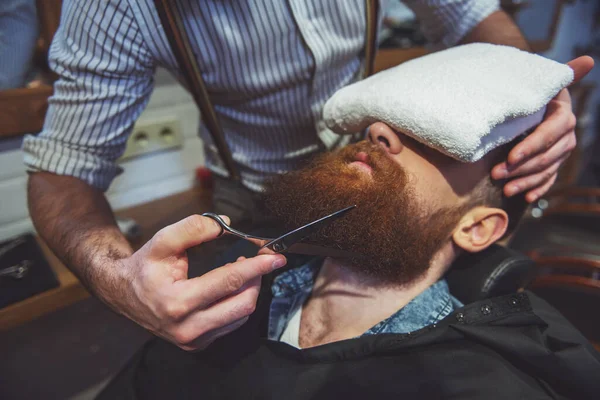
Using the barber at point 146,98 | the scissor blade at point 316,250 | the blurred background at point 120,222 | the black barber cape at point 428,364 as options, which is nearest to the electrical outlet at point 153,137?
the blurred background at point 120,222

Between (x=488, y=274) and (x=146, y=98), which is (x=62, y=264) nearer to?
(x=146, y=98)

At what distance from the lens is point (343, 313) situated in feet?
2.88

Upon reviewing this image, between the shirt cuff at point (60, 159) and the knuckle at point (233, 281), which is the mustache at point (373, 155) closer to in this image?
the knuckle at point (233, 281)

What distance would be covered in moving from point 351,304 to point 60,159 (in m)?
0.72

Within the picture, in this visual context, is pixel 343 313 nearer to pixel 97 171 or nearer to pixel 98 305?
pixel 97 171

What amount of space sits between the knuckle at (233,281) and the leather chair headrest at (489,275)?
0.55 meters

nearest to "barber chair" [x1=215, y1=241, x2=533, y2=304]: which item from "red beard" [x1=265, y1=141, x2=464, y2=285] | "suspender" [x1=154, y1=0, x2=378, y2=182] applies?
"red beard" [x1=265, y1=141, x2=464, y2=285]

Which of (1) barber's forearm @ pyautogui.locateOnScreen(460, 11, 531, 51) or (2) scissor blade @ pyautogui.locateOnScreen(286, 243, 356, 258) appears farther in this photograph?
(1) barber's forearm @ pyautogui.locateOnScreen(460, 11, 531, 51)

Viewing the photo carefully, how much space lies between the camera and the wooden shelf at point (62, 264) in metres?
0.94

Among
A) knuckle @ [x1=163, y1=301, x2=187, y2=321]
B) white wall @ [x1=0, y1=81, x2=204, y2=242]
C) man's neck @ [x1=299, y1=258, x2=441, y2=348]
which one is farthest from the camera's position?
white wall @ [x1=0, y1=81, x2=204, y2=242]

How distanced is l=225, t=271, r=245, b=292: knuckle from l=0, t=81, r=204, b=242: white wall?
1.08 metres

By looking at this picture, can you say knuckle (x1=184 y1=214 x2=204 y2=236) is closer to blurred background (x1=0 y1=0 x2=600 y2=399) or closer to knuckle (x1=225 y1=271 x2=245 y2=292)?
knuckle (x1=225 y1=271 x2=245 y2=292)

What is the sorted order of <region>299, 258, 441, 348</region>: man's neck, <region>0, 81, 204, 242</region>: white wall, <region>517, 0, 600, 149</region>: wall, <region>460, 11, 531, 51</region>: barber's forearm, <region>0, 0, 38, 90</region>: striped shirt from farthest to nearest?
1. <region>517, 0, 600, 149</region>: wall
2. <region>0, 81, 204, 242</region>: white wall
3. <region>0, 0, 38, 90</region>: striped shirt
4. <region>460, 11, 531, 51</region>: barber's forearm
5. <region>299, 258, 441, 348</region>: man's neck

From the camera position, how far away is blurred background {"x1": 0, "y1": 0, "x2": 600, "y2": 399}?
1090mm
